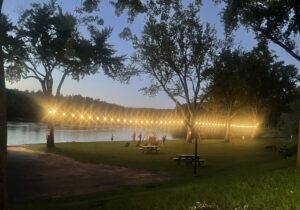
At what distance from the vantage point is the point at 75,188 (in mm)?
20156

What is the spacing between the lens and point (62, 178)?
23.5 metres

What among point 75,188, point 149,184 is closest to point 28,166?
point 75,188

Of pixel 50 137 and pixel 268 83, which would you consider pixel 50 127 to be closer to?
pixel 50 137

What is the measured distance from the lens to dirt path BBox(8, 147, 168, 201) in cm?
1954

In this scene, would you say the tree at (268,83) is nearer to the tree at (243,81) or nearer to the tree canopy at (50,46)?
the tree at (243,81)

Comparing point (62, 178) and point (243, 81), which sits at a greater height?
point (243, 81)

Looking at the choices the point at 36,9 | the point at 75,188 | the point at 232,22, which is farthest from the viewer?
the point at 36,9

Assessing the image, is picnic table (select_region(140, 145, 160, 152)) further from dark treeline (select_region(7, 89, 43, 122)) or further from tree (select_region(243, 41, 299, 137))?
dark treeline (select_region(7, 89, 43, 122))

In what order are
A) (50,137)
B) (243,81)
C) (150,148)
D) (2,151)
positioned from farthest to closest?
(243,81) < (50,137) < (150,148) < (2,151)

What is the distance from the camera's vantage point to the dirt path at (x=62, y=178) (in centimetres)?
1954

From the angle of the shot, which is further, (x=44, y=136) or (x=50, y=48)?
(x=44, y=136)

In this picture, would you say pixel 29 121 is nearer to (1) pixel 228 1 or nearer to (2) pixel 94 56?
(2) pixel 94 56

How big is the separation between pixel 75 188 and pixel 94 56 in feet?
97.6

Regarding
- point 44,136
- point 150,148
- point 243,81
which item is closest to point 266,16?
point 150,148
